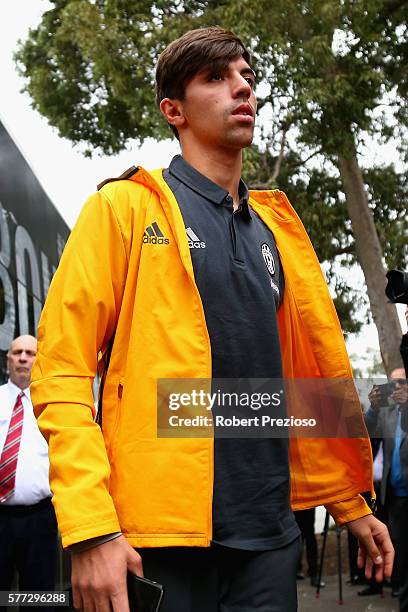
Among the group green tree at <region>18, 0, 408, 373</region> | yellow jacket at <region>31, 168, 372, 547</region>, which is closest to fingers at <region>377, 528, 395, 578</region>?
yellow jacket at <region>31, 168, 372, 547</region>

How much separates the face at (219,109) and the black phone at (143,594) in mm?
1090

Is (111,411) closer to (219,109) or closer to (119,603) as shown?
(119,603)

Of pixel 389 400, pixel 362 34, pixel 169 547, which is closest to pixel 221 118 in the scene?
pixel 169 547

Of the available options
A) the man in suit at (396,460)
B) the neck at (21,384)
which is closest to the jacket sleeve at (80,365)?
the neck at (21,384)

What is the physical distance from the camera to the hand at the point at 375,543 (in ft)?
7.07

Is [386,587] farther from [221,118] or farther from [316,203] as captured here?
[221,118]

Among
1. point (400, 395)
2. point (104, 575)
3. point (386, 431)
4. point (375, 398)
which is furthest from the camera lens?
point (386, 431)

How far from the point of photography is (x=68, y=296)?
1791 millimetres

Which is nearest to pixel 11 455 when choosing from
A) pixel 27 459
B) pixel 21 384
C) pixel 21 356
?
pixel 27 459

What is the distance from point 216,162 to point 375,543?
Result: 1065 mm

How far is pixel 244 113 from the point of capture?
2.12 meters

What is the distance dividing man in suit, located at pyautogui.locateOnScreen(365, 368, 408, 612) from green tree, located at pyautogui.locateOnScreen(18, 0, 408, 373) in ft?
13.8

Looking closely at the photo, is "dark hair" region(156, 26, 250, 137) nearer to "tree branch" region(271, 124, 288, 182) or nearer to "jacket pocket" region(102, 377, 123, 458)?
"jacket pocket" region(102, 377, 123, 458)

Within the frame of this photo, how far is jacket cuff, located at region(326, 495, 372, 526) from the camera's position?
7.11 feet
